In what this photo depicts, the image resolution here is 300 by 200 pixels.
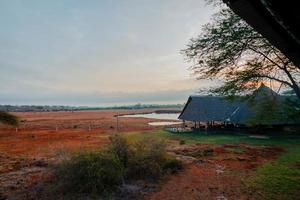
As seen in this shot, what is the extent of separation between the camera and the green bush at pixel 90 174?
1036cm

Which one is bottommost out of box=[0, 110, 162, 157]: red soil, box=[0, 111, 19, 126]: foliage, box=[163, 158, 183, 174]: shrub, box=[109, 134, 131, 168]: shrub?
box=[0, 110, 162, 157]: red soil

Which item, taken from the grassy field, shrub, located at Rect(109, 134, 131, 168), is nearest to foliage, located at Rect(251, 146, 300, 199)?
the grassy field

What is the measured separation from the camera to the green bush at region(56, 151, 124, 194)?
10.4 metres

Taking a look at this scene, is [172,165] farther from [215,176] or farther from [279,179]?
[279,179]

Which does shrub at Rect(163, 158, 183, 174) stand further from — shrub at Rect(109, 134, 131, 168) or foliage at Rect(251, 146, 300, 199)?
foliage at Rect(251, 146, 300, 199)

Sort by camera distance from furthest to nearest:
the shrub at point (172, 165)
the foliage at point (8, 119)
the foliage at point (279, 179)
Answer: the shrub at point (172, 165) < the foliage at point (8, 119) < the foliage at point (279, 179)

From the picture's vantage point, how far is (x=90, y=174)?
34.1 ft

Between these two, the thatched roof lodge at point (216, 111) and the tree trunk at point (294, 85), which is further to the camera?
the thatched roof lodge at point (216, 111)

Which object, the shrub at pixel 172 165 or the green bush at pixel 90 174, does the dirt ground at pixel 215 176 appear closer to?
the shrub at pixel 172 165

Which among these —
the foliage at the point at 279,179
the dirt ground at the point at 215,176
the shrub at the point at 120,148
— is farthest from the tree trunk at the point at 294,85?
the shrub at the point at 120,148

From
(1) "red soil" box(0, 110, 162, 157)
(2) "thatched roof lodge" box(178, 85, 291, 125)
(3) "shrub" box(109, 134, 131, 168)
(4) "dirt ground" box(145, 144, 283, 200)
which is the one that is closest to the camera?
(4) "dirt ground" box(145, 144, 283, 200)

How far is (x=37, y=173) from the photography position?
43.5ft

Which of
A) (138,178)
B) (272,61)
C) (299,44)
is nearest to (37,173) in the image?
(138,178)

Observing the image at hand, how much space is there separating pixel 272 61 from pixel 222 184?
5.16 meters
